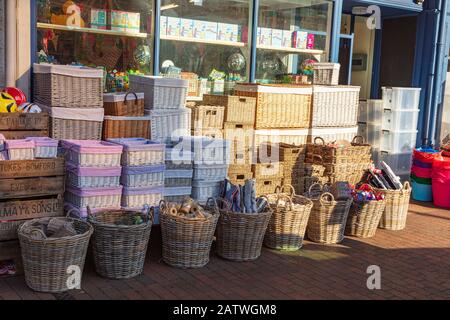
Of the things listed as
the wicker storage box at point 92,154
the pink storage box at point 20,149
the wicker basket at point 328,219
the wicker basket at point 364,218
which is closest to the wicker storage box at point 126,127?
the wicker storage box at point 92,154

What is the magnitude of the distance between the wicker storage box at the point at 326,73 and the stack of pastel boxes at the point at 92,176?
12.8ft

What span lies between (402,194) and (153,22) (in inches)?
149

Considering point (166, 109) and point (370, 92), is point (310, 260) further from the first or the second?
point (370, 92)

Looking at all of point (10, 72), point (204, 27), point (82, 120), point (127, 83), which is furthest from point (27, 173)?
point (204, 27)

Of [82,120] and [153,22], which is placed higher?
[153,22]

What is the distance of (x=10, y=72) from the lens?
598 centimetres

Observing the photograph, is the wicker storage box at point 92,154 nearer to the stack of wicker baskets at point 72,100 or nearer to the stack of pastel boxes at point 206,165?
the stack of wicker baskets at point 72,100

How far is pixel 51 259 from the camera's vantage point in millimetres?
4523

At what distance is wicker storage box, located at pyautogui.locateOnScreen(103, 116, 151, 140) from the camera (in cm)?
599

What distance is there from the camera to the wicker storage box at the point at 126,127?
5.99m

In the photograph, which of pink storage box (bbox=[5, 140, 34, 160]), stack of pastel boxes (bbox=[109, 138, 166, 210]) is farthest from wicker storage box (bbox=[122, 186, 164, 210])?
pink storage box (bbox=[5, 140, 34, 160])

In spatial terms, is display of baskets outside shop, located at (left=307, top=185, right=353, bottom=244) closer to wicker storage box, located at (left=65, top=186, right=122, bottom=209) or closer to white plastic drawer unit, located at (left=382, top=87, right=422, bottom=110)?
wicker storage box, located at (left=65, top=186, right=122, bottom=209)

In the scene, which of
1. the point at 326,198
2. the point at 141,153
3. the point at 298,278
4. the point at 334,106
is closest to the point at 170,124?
the point at 141,153

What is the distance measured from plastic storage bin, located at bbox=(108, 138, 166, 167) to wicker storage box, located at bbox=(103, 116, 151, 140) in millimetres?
296
